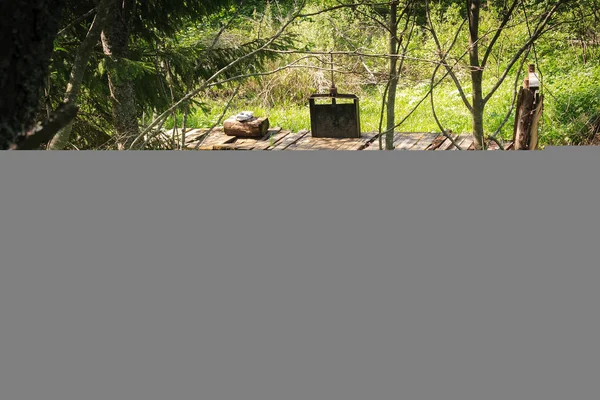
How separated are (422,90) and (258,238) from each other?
584 cm

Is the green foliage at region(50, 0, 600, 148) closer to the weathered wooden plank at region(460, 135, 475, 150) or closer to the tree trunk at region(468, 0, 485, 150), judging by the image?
the tree trunk at region(468, 0, 485, 150)

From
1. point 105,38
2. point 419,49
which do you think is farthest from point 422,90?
point 105,38

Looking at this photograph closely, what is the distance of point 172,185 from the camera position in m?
0.34

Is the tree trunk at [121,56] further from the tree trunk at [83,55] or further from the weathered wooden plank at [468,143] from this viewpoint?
the weathered wooden plank at [468,143]

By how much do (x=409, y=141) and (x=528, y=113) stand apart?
148 cm

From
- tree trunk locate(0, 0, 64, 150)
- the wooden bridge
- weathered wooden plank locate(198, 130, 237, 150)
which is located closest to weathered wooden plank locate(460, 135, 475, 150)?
the wooden bridge

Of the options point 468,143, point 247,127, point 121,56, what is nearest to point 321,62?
point 121,56

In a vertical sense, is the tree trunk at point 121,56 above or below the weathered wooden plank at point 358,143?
above

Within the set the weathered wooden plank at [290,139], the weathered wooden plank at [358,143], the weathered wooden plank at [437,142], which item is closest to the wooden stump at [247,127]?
the weathered wooden plank at [290,139]

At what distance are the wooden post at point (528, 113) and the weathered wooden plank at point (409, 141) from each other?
1.22m

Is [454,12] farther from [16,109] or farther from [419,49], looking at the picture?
[16,109]

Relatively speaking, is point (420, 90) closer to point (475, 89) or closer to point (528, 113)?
point (475, 89)

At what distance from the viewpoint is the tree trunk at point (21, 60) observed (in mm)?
1016

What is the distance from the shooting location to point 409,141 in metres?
4.54
